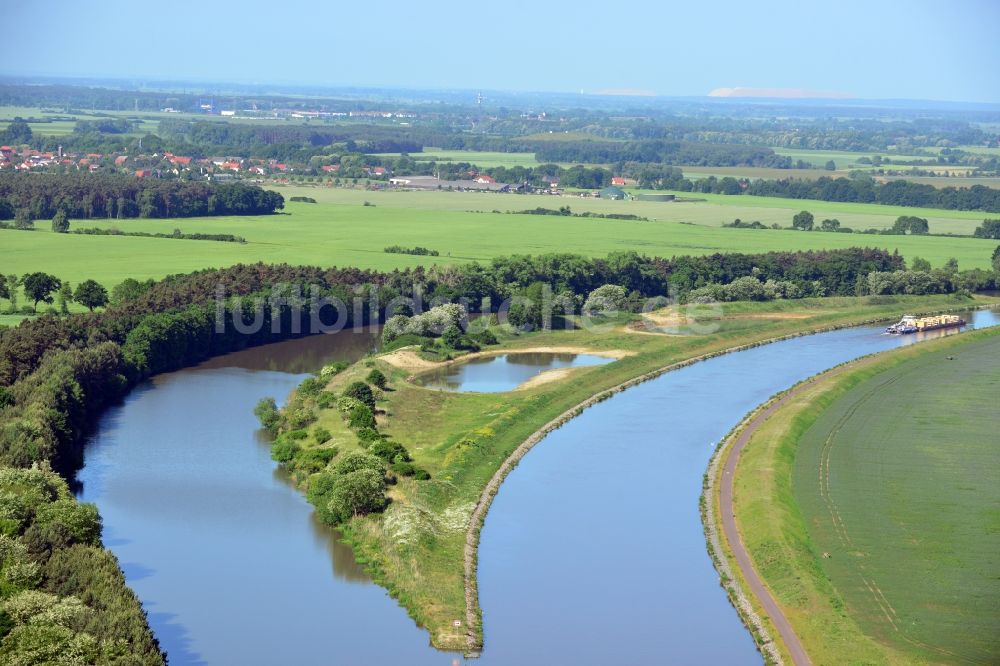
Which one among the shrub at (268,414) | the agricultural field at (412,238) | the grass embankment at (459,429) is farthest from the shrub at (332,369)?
the agricultural field at (412,238)

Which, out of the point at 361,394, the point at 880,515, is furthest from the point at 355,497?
the point at 880,515

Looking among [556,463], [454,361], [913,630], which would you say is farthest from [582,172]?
[913,630]

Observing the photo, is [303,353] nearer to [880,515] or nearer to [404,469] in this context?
[404,469]

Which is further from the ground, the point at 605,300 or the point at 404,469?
the point at 404,469

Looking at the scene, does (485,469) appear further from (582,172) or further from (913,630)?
(582,172)

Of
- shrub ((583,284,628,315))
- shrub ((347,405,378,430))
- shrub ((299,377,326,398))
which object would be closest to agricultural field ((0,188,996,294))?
shrub ((583,284,628,315))

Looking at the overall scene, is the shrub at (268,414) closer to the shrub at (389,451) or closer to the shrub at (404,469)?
the shrub at (389,451)

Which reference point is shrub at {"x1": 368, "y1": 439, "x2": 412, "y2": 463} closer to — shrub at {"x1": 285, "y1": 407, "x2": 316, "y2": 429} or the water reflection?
shrub at {"x1": 285, "y1": 407, "x2": 316, "y2": 429}
